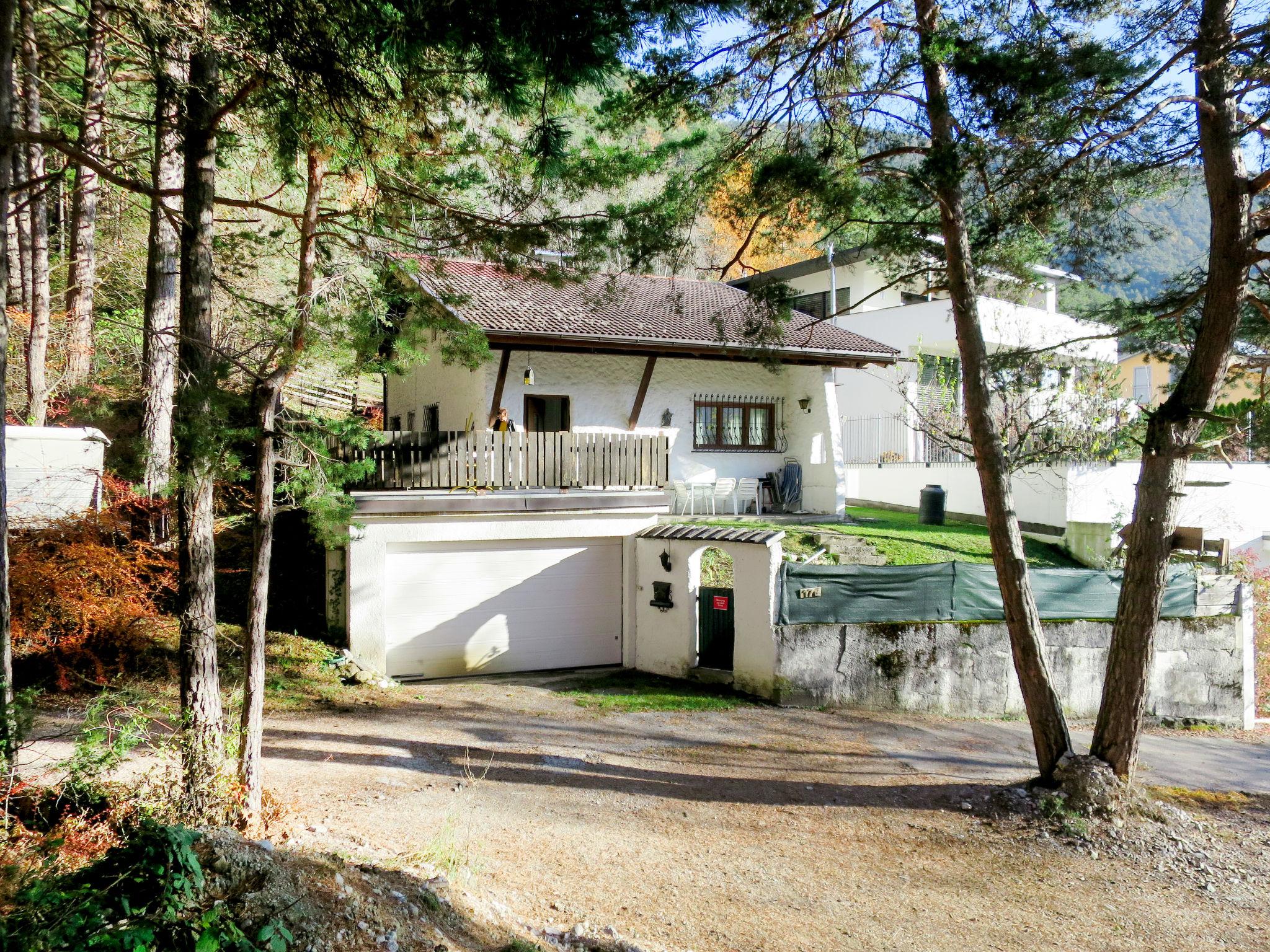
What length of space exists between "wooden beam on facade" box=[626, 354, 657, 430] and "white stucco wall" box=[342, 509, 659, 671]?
370 cm

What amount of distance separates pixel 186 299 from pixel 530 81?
3.16m

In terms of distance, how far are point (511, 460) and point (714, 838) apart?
7.47 meters

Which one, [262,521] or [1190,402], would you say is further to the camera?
[1190,402]

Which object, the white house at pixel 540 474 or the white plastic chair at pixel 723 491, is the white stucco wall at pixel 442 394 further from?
the white plastic chair at pixel 723 491

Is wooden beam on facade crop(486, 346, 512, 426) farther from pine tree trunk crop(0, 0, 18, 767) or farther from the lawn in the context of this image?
pine tree trunk crop(0, 0, 18, 767)

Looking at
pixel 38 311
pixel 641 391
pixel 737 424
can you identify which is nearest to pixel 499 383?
pixel 641 391

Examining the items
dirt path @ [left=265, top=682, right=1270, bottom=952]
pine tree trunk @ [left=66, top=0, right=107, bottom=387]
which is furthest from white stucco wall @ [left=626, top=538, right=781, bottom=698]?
pine tree trunk @ [left=66, top=0, right=107, bottom=387]

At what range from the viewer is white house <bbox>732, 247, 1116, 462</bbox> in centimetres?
2230

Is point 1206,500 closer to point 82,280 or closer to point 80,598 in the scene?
point 80,598

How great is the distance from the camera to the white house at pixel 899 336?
22.3 metres

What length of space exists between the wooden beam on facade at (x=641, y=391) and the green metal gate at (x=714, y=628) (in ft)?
16.4

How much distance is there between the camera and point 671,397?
18.5 metres

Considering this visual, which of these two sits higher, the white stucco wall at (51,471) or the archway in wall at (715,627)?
the white stucco wall at (51,471)

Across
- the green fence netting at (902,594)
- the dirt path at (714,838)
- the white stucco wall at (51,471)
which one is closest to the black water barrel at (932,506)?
the green fence netting at (902,594)
